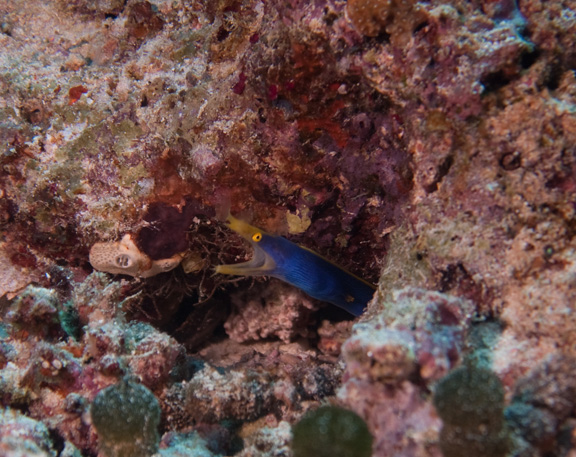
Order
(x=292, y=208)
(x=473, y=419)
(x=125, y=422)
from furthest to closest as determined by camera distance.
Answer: (x=292, y=208), (x=125, y=422), (x=473, y=419)

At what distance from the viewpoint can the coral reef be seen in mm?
1637

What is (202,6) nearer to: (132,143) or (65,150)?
(132,143)

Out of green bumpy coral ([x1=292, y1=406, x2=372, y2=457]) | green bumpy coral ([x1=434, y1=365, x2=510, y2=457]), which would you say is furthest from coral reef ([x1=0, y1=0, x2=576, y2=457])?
green bumpy coral ([x1=292, y1=406, x2=372, y2=457])

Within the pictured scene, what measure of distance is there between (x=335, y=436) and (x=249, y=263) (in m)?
1.75

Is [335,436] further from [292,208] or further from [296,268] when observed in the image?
[292,208]

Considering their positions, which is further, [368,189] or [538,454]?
[368,189]

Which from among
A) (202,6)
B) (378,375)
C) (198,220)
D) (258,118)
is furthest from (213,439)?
(202,6)

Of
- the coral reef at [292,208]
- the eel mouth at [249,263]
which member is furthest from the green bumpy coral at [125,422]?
the eel mouth at [249,263]

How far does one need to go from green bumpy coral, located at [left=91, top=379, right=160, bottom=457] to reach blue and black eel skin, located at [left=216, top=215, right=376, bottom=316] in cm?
115

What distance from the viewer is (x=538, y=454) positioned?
4.50 ft

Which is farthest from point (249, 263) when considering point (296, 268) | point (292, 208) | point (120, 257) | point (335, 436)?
point (335, 436)

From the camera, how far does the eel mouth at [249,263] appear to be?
2.88m

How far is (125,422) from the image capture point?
185 cm

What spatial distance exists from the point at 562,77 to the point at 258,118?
1.83 m
